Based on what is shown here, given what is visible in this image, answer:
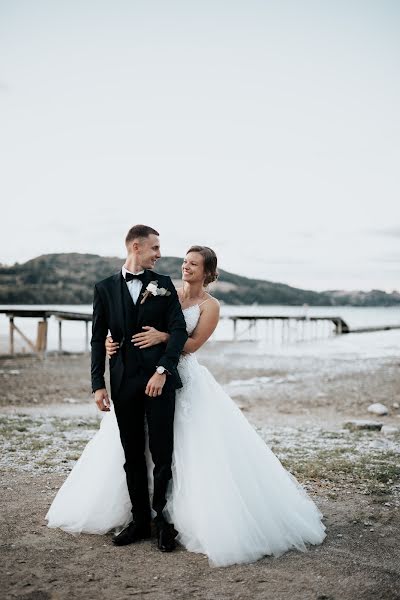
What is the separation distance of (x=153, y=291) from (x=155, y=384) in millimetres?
682

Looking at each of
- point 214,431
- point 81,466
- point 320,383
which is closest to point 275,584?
point 214,431

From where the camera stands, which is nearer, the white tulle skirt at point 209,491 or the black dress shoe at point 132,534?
the white tulle skirt at point 209,491

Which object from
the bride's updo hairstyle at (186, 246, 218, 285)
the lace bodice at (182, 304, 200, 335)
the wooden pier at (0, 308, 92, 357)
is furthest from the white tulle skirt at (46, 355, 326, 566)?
the wooden pier at (0, 308, 92, 357)

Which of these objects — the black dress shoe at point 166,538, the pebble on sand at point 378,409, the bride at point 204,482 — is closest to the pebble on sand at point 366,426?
the pebble on sand at point 378,409

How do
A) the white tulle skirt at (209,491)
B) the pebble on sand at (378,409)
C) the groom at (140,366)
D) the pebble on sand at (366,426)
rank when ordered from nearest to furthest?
the white tulle skirt at (209,491) → the groom at (140,366) → the pebble on sand at (366,426) → the pebble on sand at (378,409)

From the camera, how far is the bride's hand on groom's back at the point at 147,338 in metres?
3.94

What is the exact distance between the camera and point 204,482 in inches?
156

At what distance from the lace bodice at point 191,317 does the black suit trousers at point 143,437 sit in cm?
54

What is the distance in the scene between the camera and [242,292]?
416ft

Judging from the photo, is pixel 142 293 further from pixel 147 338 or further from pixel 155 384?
pixel 155 384

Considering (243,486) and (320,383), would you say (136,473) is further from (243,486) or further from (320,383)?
(320,383)

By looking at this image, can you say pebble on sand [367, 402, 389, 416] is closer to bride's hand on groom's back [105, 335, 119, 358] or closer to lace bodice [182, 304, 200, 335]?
lace bodice [182, 304, 200, 335]

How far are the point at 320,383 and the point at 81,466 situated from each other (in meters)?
12.2

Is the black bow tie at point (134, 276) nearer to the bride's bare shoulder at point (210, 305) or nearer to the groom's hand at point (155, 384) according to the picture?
the bride's bare shoulder at point (210, 305)
